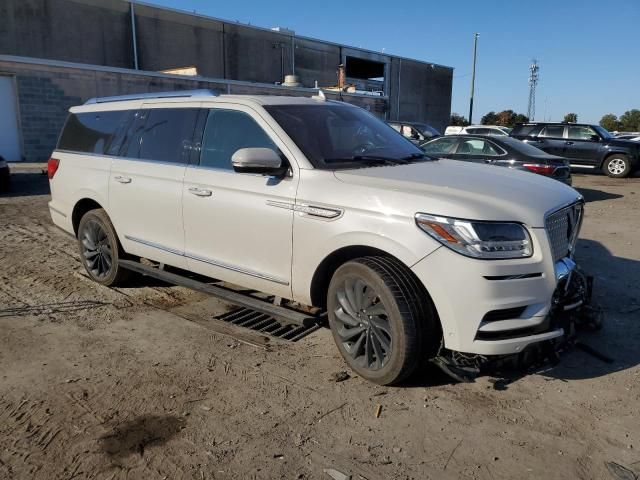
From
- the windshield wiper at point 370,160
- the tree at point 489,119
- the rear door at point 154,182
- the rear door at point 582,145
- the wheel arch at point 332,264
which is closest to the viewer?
the wheel arch at point 332,264

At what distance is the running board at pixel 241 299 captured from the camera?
407 centimetres

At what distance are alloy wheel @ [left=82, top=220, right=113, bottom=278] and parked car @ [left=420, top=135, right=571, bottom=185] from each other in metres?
6.96

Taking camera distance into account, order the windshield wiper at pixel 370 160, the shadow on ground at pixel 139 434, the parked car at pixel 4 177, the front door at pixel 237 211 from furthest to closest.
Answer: the parked car at pixel 4 177 < the windshield wiper at pixel 370 160 < the front door at pixel 237 211 < the shadow on ground at pixel 139 434

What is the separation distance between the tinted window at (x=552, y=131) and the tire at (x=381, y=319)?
55.6ft

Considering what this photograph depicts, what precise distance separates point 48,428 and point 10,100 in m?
17.9

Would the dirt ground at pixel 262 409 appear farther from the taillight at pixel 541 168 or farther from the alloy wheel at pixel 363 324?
the taillight at pixel 541 168

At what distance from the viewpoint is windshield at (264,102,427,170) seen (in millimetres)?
4160

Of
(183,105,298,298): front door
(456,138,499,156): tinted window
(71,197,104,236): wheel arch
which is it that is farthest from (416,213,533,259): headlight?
(456,138,499,156): tinted window

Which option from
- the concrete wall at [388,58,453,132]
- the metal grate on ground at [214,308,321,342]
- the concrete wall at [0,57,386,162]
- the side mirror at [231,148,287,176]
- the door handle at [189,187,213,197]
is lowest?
the metal grate on ground at [214,308,321,342]

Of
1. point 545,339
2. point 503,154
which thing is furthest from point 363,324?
point 503,154

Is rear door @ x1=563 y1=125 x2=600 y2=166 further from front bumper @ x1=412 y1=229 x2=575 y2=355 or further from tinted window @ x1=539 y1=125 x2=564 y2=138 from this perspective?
front bumper @ x1=412 y1=229 x2=575 y2=355

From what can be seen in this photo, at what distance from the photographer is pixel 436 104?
5266cm

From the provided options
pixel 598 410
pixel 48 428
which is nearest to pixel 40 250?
pixel 48 428

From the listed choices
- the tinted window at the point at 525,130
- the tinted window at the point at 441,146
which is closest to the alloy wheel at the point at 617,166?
the tinted window at the point at 525,130
